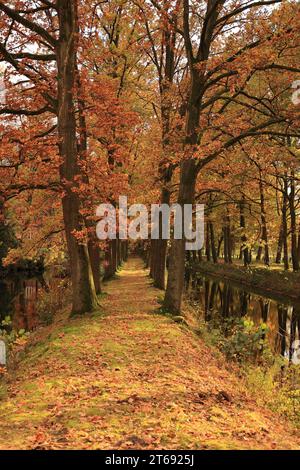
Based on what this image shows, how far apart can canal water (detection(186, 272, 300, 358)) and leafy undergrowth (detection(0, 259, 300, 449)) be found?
16.2ft

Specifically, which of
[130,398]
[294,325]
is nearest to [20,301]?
[294,325]

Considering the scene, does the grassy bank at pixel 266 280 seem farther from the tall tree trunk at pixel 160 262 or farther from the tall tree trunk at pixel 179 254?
the tall tree trunk at pixel 179 254

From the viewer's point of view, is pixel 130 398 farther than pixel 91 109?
No

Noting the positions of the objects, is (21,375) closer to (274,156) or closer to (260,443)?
(260,443)

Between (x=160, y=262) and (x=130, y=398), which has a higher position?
(x=160, y=262)

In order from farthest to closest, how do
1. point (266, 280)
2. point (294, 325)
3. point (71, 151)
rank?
point (266, 280) < point (294, 325) < point (71, 151)

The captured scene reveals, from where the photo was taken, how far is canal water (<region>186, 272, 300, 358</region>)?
16.1 meters

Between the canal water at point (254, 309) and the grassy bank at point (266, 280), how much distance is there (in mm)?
570

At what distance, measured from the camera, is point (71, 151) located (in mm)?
13141

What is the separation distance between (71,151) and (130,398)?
859 cm

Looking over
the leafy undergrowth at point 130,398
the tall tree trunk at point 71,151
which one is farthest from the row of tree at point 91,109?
the leafy undergrowth at point 130,398

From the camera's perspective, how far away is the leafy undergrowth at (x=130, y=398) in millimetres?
5258

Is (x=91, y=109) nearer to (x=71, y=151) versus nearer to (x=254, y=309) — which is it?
(x=71, y=151)

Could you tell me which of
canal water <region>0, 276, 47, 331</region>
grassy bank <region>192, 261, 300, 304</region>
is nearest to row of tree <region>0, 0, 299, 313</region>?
canal water <region>0, 276, 47, 331</region>
